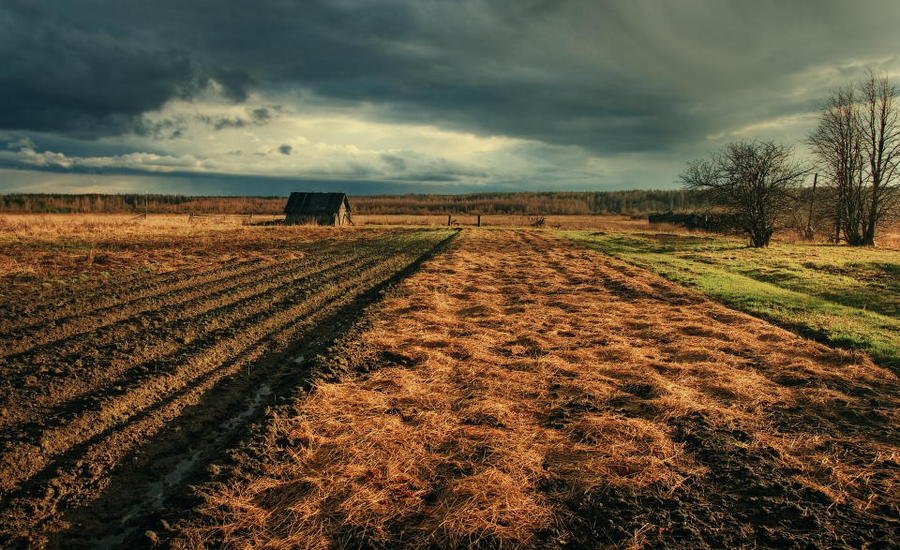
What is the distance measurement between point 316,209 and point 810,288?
48.5 m

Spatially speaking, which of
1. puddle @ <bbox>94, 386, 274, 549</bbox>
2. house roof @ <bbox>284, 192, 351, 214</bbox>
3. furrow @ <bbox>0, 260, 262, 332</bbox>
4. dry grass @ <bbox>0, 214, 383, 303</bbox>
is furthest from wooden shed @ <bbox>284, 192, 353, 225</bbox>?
puddle @ <bbox>94, 386, 274, 549</bbox>

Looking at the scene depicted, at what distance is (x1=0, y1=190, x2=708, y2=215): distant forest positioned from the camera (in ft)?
284

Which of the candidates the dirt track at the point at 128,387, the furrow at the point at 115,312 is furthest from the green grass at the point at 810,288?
the furrow at the point at 115,312

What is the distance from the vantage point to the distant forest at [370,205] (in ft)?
284

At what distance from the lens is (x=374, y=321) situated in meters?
9.12

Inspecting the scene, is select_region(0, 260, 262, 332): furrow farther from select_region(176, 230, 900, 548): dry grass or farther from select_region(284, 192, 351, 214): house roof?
select_region(284, 192, 351, 214): house roof

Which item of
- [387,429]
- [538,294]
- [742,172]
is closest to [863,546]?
[387,429]

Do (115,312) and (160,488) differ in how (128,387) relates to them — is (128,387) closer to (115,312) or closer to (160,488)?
(160,488)

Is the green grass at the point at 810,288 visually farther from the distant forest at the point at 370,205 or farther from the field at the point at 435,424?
the distant forest at the point at 370,205

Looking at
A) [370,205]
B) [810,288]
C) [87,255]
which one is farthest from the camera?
[370,205]

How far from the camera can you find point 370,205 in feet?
480

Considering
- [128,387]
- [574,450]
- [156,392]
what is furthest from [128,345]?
[574,450]

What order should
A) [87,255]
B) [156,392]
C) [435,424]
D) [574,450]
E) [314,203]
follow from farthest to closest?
[314,203], [87,255], [156,392], [435,424], [574,450]

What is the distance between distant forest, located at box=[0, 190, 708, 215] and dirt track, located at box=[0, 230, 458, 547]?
73265mm
